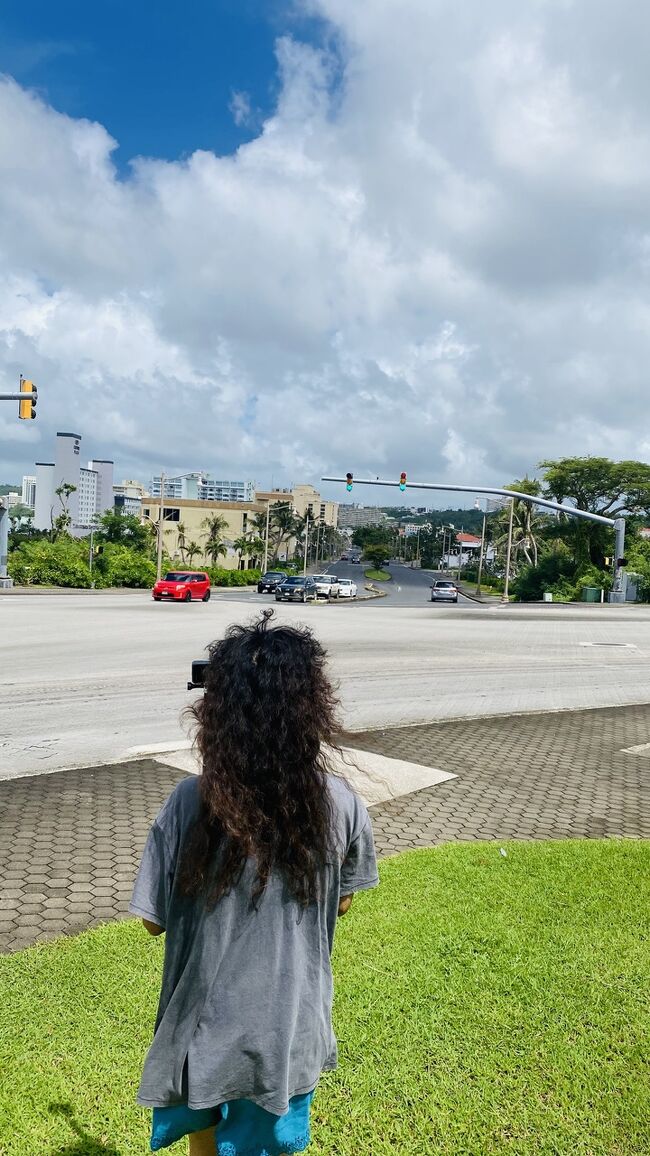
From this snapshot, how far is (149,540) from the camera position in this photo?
82.1 meters

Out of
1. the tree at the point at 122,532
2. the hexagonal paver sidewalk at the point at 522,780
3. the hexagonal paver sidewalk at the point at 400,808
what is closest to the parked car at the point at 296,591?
the tree at the point at 122,532

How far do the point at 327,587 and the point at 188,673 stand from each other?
1349 inches

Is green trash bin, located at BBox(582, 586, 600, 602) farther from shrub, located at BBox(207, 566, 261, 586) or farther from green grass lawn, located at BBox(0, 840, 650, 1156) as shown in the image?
green grass lawn, located at BBox(0, 840, 650, 1156)

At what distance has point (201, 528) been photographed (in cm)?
10956

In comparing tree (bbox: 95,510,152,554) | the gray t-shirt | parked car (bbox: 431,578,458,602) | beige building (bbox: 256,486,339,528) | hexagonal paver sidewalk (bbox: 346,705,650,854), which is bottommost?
hexagonal paver sidewalk (bbox: 346,705,650,854)

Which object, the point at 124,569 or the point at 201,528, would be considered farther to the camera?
the point at 201,528

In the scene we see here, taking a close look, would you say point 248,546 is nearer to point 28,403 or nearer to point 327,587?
point 327,587

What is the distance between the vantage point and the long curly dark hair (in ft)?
6.37

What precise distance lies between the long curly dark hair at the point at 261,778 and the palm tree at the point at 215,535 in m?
99.2

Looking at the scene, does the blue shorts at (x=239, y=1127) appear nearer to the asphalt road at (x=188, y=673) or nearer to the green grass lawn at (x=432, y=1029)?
the green grass lawn at (x=432, y=1029)

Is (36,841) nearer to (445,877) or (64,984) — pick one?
(64,984)

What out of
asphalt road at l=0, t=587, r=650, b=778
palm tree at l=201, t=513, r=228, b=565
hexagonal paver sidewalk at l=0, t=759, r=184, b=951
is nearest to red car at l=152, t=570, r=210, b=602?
asphalt road at l=0, t=587, r=650, b=778

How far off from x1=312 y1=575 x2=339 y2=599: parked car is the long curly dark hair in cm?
4490

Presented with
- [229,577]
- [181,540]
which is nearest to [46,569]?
[229,577]
